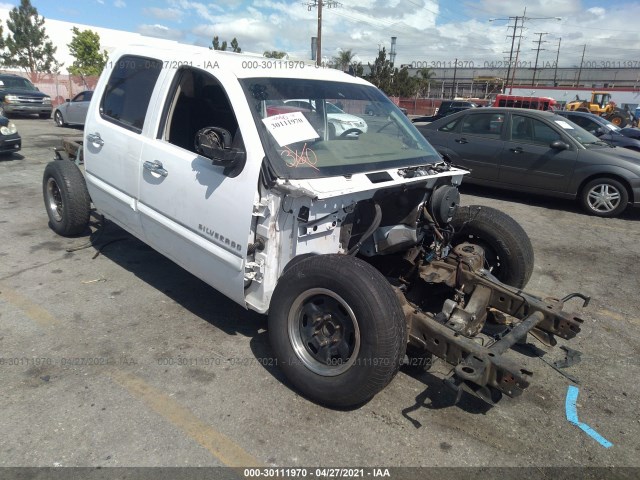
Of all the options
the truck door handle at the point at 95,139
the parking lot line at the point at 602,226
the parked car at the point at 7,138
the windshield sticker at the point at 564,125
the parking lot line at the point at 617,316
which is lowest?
the parking lot line at the point at 617,316

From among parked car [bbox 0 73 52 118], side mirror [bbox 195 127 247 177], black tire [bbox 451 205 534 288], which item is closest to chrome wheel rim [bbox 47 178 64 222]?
side mirror [bbox 195 127 247 177]

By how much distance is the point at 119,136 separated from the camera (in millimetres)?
4195

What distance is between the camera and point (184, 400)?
303cm

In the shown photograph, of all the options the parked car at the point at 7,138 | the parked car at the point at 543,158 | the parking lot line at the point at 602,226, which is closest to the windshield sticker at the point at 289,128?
the parked car at the point at 543,158

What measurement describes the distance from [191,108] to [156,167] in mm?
596

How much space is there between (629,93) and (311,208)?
54.5 metres

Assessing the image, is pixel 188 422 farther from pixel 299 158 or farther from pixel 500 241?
pixel 500 241

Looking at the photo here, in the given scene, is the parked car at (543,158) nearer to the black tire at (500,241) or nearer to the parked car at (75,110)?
the black tire at (500,241)

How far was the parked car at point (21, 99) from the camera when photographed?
62.9 ft

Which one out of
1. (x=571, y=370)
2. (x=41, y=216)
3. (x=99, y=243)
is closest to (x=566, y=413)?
(x=571, y=370)

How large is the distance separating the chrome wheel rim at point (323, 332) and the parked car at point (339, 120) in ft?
4.44

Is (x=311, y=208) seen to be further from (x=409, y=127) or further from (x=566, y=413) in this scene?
(x=566, y=413)

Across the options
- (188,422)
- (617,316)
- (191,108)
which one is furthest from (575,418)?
(191,108)

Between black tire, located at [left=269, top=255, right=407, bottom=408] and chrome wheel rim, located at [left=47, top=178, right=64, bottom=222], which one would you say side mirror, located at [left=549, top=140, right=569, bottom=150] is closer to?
black tire, located at [left=269, top=255, right=407, bottom=408]
